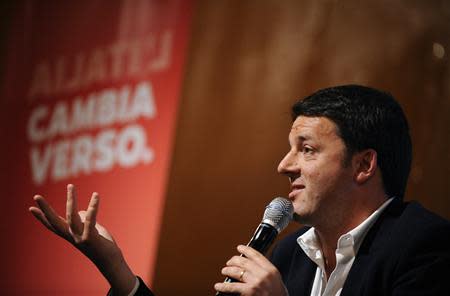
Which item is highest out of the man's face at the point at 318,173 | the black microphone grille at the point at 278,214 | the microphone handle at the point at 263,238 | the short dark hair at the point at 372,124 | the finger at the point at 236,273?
the short dark hair at the point at 372,124

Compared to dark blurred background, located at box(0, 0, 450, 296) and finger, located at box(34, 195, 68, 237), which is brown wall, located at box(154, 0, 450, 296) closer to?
dark blurred background, located at box(0, 0, 450, 296)

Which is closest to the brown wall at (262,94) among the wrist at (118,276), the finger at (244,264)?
the wrist at (118,276)

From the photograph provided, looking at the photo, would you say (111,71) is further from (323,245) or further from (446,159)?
(323,245)

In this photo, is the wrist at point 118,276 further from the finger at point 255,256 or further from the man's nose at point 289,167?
the man's nose at point 289,167

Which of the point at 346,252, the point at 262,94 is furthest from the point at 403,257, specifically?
the point at 262,94

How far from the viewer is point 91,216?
1561 millimetres

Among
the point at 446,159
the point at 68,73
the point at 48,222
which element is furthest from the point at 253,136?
the point at 48,222

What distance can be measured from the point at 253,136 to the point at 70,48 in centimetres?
134

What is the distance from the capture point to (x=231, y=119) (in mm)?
3139

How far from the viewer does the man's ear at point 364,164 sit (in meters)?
1.74

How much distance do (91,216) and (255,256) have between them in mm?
422

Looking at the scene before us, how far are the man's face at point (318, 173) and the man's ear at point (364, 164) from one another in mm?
24

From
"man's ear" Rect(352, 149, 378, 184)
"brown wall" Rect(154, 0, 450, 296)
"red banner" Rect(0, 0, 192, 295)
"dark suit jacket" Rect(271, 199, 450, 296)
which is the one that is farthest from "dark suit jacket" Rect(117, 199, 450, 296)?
"red banner" Rect(0, 0, 192, 295)

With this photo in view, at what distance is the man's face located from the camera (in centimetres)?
171
